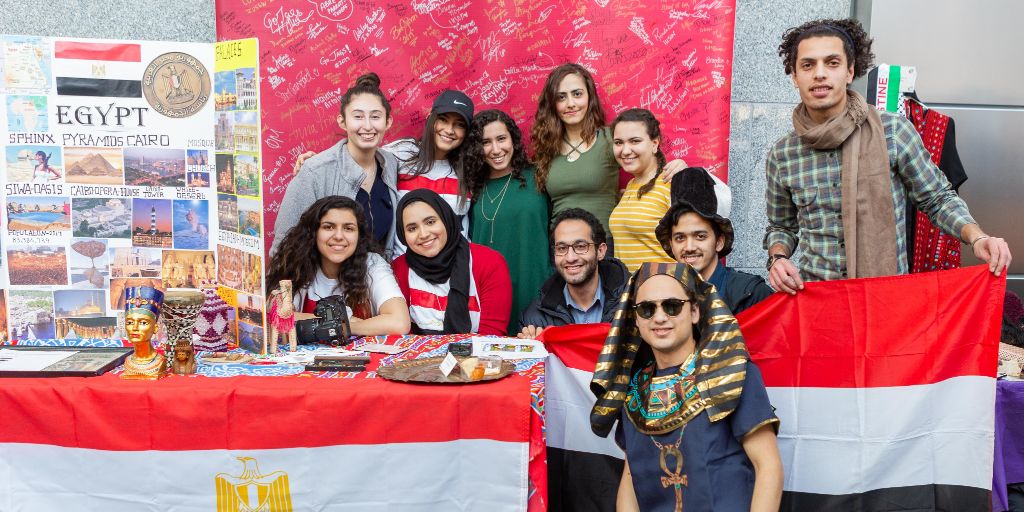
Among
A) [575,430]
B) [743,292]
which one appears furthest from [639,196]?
[575,430]

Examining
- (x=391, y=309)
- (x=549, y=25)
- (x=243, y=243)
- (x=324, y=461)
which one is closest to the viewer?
(x=324, y=461)

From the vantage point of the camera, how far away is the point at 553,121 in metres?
4.42

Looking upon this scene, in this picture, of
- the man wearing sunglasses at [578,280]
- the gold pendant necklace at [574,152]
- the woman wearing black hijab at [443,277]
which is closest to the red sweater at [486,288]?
the woman wearing black hijab at [443,277]

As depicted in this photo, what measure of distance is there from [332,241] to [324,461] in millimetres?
1207

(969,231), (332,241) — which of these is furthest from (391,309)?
(969,231)

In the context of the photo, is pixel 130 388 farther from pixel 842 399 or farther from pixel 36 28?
pixel 36 28

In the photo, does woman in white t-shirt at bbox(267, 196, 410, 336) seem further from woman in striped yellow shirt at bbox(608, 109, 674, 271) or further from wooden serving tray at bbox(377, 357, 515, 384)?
woman in striped yellow shirt at bbox(608, 109, 674, 271)

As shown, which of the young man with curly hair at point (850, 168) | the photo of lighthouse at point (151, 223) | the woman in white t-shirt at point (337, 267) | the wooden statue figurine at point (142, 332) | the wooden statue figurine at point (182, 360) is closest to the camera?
the wooden statue figurine at point (142, 332)

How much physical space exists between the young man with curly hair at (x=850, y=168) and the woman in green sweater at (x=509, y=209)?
56.7 inches

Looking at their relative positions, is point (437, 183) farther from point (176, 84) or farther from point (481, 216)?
point (176, 84)

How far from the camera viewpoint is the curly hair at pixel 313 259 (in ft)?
11.8

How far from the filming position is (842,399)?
2928mm

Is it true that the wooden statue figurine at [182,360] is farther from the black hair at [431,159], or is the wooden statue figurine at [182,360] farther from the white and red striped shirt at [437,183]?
the black hair at [431,159]
